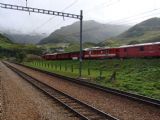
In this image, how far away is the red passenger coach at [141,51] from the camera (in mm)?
50819

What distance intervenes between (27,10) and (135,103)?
2773 cm

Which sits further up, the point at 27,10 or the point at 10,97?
the point at 27,10

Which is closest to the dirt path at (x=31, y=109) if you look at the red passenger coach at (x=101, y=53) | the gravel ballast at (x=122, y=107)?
the gravel ballast at (x=122, y=107)

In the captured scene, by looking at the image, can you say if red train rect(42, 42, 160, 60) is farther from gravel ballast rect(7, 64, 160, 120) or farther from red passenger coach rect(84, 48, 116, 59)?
gravel ballast rect(7, 64, 160, 120)

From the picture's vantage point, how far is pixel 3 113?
1738 centimetres

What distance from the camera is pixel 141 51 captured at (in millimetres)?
55906

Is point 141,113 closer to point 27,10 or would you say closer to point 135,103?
point 135,103

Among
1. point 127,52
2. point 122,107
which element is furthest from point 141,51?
point 122,107

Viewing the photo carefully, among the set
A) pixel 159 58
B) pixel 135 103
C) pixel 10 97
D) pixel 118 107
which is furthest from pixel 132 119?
pixel 159 58

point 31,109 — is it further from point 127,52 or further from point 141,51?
point 127,52

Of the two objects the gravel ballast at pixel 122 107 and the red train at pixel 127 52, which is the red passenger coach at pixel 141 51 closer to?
the red train at pixel 127 52

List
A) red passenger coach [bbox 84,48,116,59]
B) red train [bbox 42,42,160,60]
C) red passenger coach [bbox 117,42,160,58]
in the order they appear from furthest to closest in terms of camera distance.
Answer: red passenger coach [bbox 84,48,116,59] < red train [bbox 42,42,160,60] < red passenger coach [bbox 117,42,160,58]

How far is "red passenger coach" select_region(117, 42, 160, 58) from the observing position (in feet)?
167

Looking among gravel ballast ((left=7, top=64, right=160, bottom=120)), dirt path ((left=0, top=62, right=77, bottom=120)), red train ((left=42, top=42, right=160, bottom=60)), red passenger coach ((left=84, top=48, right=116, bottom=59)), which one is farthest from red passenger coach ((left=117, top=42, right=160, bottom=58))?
dirt path ((left=0, top=62, right=77, bottom=120))
